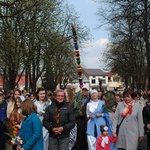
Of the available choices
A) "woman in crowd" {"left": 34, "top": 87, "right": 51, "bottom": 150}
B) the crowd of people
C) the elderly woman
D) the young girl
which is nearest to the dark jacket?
the crowd of people

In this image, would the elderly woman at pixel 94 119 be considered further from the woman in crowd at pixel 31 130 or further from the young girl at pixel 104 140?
the woman in crowd at pixel 31 130

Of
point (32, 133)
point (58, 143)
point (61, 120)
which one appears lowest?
point (58, 143)

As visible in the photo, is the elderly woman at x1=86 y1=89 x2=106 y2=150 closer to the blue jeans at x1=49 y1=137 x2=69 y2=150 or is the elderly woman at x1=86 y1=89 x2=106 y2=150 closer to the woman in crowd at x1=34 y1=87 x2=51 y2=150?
the woman in crowd at x1=34 y1=87 x2=51 y2=150

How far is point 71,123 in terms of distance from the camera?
6637mm

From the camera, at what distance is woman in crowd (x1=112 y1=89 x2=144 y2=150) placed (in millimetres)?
7473

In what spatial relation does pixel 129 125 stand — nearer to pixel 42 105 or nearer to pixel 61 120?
pixel 61 120

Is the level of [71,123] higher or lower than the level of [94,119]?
higher

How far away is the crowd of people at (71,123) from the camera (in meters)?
6.02

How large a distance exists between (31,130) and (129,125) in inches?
99.7

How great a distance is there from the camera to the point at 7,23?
90.3 feet

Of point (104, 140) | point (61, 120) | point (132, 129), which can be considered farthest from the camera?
point (104, 140)

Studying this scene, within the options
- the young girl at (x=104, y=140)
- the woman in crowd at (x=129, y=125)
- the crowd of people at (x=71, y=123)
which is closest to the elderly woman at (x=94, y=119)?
the crowd of people at (x=71, y=123)

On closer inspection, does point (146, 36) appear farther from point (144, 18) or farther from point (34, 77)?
point (34, 77)

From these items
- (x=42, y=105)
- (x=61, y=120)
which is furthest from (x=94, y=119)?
(x=61, y=120)
